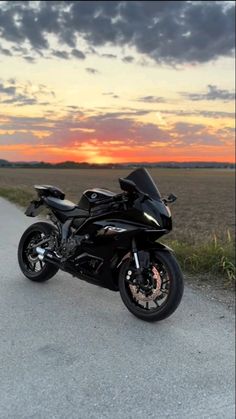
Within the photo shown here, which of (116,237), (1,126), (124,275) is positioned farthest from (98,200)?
(1,126)

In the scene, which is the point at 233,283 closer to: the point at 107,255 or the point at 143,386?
the point at 107,255

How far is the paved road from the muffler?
24cm

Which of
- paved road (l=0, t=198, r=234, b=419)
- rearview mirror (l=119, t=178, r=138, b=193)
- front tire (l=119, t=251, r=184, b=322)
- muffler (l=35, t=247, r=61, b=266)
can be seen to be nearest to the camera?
paved road (l=0, t=198, r=234, b=419)

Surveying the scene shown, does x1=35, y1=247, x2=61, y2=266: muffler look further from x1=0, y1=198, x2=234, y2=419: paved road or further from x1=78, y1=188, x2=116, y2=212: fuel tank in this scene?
x1=78, y1=188, x2=116, y2=212: fuel tank

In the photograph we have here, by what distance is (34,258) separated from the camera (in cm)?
382

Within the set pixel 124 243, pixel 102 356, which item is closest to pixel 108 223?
pixel 124 243

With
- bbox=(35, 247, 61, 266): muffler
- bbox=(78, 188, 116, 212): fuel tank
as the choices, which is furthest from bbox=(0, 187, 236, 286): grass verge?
bbox=(78, 188, 116, 212): fuel tank

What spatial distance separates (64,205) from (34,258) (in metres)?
0.71

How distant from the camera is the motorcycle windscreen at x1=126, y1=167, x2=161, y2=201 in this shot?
2.91 meters

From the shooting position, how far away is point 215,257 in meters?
4.99

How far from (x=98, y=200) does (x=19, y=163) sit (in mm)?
1224

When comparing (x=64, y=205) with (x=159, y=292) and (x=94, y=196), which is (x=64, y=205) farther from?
(x=159, y=292)

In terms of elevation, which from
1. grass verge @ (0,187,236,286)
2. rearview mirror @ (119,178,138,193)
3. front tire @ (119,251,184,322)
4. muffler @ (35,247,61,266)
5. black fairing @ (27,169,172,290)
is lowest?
grass verge @ (0,187,236,286)

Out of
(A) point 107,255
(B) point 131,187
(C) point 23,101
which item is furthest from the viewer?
(A) point 107,255
